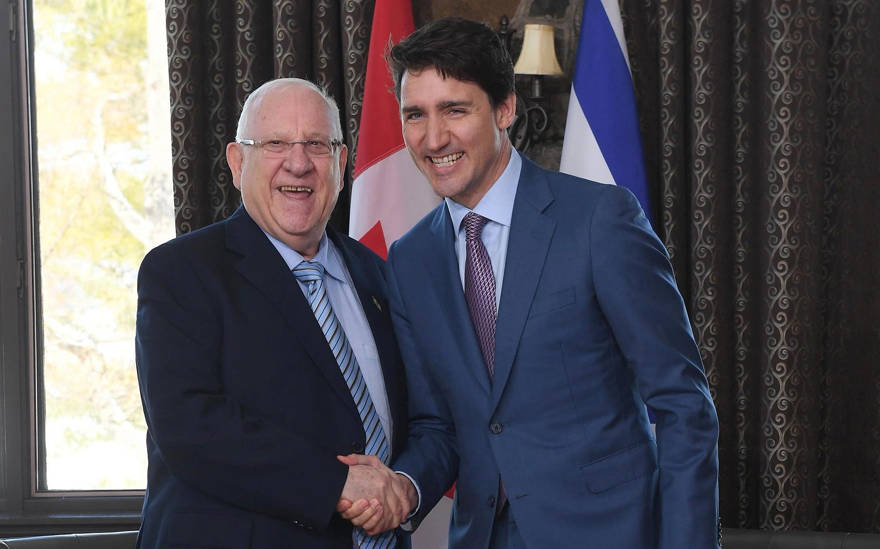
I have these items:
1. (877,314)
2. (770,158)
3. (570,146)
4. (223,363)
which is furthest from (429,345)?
(877,314)

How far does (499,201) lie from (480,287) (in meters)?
0.18

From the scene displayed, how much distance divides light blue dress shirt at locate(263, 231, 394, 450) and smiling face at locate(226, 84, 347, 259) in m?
0.04

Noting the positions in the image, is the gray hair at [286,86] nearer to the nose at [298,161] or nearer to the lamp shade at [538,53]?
the nose at [298,161]

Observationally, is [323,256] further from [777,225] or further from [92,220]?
[92,220]

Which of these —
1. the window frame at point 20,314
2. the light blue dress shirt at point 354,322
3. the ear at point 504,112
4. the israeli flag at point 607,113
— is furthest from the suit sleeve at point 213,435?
the window frame at point 20,314

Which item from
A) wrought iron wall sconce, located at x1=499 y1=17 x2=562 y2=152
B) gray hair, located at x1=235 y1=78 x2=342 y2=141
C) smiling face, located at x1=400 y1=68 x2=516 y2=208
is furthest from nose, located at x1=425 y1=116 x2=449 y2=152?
wrought iron wall sconce, located at x1=499 y1=17 x2=562 y2=152

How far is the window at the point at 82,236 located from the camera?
3.32m

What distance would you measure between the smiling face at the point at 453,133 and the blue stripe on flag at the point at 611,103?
1136 millimetres

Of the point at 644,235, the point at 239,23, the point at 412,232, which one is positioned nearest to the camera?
the point at 644,235

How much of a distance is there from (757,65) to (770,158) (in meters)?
0.33

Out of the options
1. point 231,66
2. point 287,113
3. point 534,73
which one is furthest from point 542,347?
point 231,66

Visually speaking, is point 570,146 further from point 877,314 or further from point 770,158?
point 877,314

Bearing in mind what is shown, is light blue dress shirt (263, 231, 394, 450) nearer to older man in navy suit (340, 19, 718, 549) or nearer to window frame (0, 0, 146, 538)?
older man in navy suit (340, 19, 718, 549)

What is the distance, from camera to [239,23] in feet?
10.3
